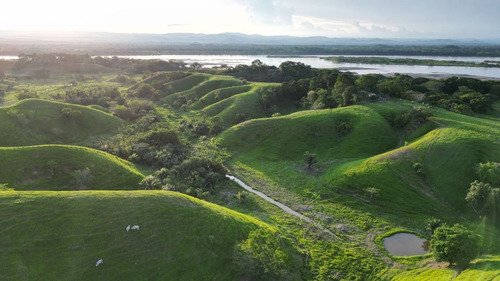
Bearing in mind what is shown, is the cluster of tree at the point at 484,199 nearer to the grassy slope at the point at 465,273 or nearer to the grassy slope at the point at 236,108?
the grassy slope at the point at 465,273

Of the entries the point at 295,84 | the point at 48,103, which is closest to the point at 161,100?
the point at 48,103

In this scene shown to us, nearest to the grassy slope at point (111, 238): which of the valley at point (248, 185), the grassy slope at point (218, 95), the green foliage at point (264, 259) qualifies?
the valley at point (248, 185)

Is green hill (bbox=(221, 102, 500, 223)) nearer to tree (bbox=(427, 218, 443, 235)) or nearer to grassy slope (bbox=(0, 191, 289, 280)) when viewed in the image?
tree (bbox=(427, 218, 443, 235))

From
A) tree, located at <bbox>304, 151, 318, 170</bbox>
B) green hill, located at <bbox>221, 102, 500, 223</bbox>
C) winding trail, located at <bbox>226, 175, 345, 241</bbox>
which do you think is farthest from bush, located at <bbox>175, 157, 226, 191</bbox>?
tree, located at <bbox>304, 151, 318, 170</bbox>

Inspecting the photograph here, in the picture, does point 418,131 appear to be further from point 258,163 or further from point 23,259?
point 23,259

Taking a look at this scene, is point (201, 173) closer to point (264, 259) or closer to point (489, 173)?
point (264, 259)

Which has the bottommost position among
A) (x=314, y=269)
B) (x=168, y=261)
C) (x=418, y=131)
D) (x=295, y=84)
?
(x=314, y=269)
